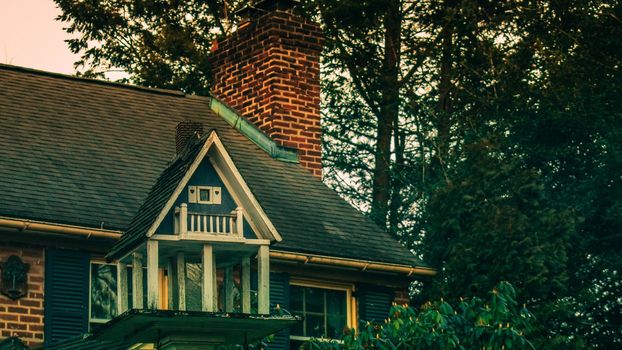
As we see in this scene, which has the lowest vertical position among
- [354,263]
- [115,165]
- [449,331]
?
[449,331]

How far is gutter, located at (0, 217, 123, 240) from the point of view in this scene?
754 inches

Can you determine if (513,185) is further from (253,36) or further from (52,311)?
(52,311)

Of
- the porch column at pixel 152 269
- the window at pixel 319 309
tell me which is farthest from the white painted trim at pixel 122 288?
the window at pixel 319 309

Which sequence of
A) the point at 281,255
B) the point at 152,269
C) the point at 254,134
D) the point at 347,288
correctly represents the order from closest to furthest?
1. the point at 152,269
2. the point at 281,255
3. the point at 347,288
4. the point at 254,134

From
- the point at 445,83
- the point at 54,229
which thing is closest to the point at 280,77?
the point at 54,229

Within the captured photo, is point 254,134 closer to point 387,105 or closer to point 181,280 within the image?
point 387,105

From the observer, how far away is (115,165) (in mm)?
22078

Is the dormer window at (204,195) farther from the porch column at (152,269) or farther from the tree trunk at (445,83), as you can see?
the tree trunk at (445,83)

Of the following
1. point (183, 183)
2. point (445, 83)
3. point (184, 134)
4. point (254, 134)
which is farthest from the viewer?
point (445, 83)

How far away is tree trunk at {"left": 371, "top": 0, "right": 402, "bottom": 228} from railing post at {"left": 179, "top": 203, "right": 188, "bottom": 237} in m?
14.4

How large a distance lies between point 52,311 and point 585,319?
35.6 feet

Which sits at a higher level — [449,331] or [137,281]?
[137,281]

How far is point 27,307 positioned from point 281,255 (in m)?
3.38

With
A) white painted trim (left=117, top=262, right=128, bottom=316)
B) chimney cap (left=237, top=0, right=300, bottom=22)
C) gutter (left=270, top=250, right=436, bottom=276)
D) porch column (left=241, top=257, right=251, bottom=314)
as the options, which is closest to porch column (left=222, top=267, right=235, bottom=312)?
porch column (left=241, top=257, right=251, bottom=314)
